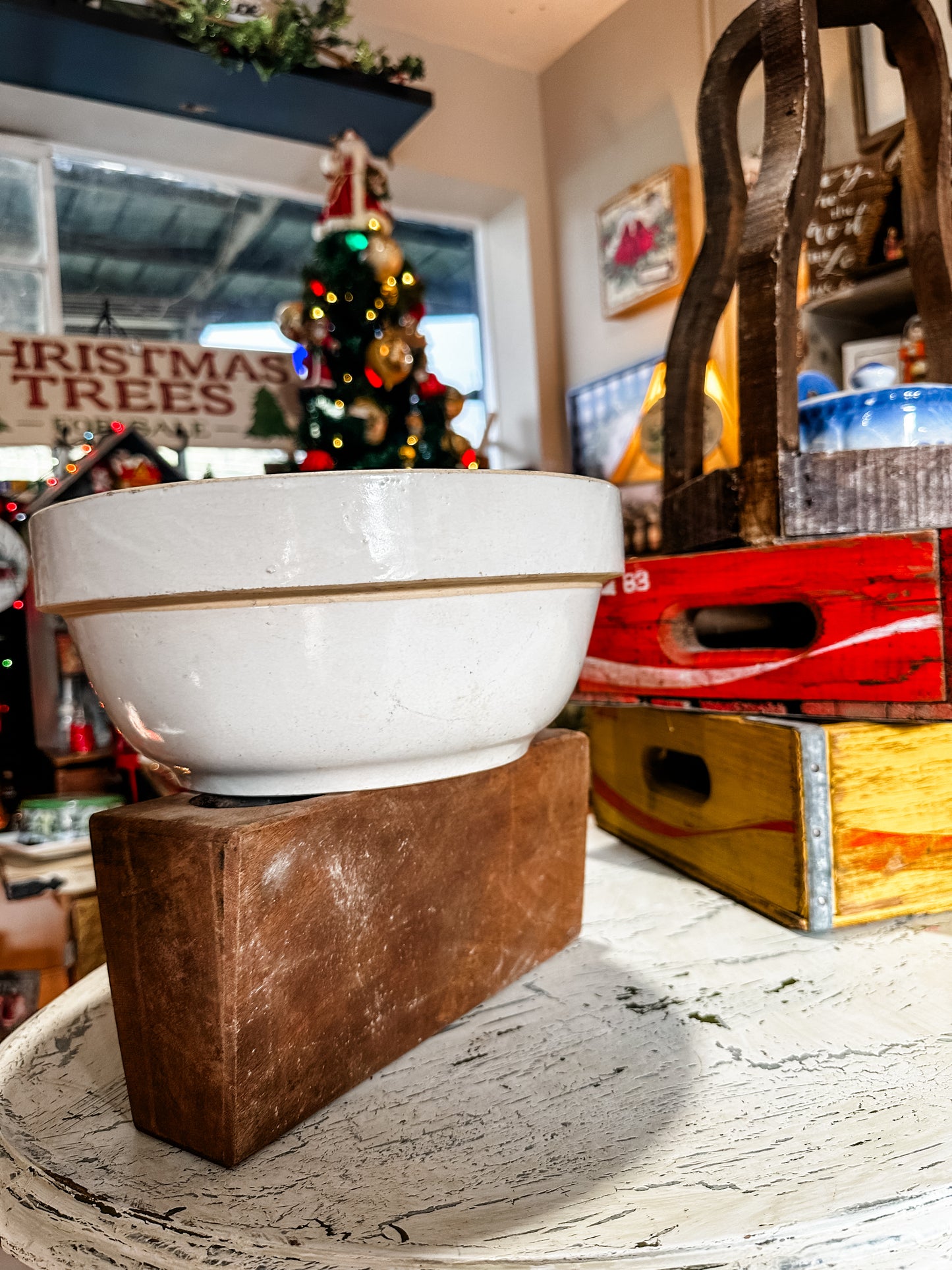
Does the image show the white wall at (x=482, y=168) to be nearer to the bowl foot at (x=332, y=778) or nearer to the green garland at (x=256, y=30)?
the green garland at (x=256, y=30)

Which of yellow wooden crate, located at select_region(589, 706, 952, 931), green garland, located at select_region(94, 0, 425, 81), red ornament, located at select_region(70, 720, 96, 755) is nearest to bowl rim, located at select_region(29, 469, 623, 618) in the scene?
yellow wooden crate, located at select_region(589, 706, 952, 931)

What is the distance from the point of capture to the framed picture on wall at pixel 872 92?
1.30 m

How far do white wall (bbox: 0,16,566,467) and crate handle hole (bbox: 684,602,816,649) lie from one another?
2159 millimetres

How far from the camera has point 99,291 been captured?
244 centimetres

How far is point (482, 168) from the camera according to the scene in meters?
2.72

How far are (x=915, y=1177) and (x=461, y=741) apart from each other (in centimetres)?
23

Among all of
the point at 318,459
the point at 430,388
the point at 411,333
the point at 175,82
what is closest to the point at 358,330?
the point at 411,333

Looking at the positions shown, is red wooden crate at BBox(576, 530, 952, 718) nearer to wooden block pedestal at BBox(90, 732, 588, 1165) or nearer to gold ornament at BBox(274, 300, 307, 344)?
wooden block pedestal at BBox(90, 732, 588, 1165)

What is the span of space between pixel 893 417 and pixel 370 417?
5.41 feet

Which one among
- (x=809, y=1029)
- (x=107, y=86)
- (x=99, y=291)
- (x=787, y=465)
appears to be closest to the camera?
(x=809, y=1029)

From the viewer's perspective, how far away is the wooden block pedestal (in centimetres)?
32

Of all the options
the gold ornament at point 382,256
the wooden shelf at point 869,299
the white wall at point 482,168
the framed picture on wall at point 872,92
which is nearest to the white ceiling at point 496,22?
the white wall at point 482,168

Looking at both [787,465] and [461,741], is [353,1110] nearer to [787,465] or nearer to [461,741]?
[461,741]

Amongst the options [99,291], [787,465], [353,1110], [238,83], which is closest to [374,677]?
[353,1110]
